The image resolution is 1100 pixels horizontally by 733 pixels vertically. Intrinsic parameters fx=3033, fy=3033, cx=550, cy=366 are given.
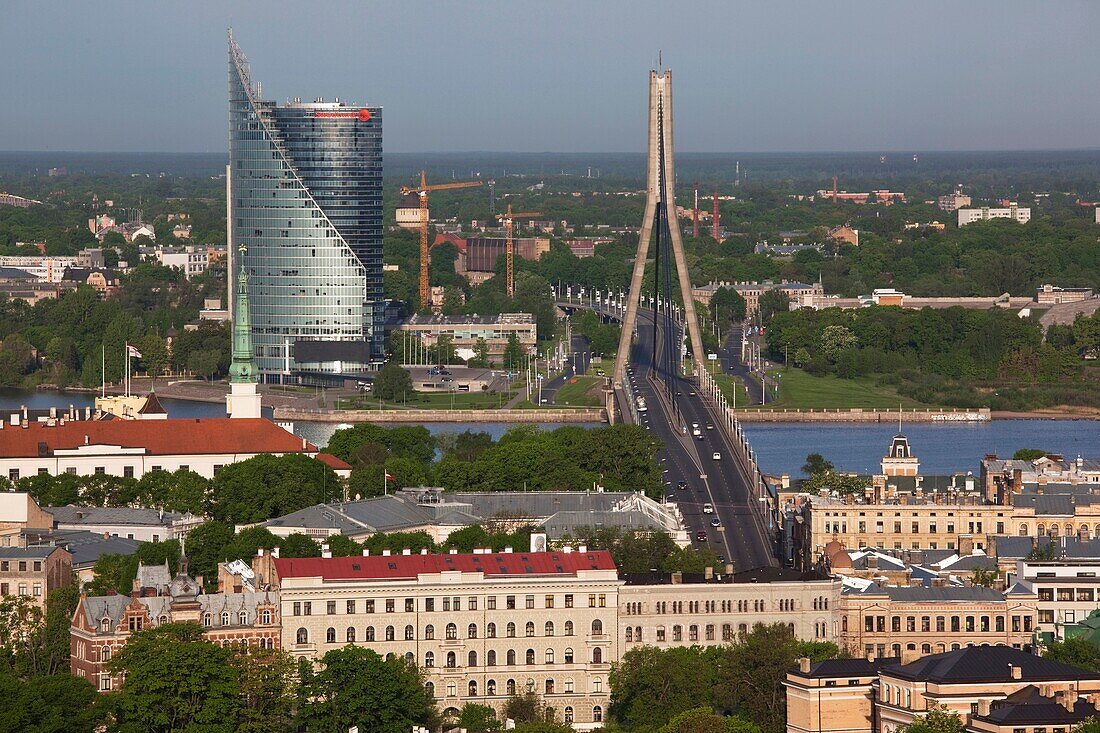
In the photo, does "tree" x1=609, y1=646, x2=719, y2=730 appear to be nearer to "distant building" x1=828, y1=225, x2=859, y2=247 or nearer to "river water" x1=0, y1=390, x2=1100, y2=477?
"river water" x1=0, y1=390, x2=1100, y2=477

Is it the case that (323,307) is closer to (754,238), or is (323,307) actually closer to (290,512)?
(290,512)

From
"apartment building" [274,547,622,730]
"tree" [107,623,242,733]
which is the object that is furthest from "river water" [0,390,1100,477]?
"tree" [107,623,242,733]

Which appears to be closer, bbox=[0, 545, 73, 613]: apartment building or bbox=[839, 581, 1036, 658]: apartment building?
bbox=[839, 581, 1036, 658]: apartment building

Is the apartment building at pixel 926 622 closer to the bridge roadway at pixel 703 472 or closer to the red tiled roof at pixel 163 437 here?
the bridge roadway at pixel 703 472

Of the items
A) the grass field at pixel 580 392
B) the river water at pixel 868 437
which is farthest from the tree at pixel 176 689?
the grass field at pixel 580 392

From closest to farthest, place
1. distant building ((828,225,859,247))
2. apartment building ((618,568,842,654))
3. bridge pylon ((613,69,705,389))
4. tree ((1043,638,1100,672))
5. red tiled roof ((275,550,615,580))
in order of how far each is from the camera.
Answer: tree ((1043,638,1100,672)) < red tiled roof ((275,550,615,580)) < apartment building ((618,568,842,654)) < bridge pylon ((613,69,705,389)) < distant building ((828,225,859,247))

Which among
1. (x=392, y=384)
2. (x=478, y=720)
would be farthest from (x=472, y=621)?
(x=392, y=384)
